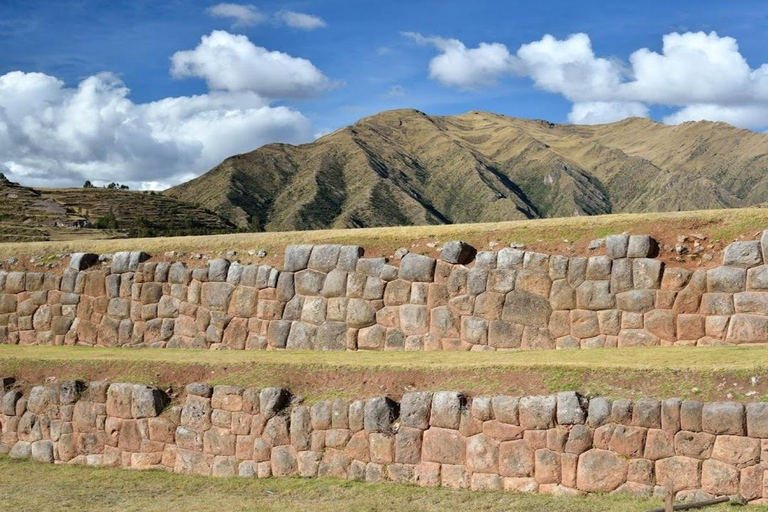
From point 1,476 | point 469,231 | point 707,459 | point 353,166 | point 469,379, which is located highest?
point 353,166

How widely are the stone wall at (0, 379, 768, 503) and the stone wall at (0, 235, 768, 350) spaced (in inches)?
157

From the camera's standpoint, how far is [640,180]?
183m

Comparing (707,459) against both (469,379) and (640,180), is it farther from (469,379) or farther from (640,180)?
(640,180)

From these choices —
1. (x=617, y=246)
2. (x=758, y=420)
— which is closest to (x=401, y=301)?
(x=617, y=246)

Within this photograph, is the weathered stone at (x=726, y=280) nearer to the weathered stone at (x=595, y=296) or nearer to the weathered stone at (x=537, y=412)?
the weathered stone at (x=595, y=296)

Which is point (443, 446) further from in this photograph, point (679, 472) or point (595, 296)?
point (595, 296)

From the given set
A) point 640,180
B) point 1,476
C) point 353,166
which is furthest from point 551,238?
point 640,180

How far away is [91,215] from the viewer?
87.4m

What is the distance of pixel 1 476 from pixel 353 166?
14149 cm

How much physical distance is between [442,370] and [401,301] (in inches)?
158

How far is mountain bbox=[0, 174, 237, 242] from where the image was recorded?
212 ft

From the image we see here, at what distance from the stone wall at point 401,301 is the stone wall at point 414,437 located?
400 centimetres

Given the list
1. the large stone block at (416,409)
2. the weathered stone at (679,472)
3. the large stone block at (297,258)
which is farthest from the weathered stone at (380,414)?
the large stone block at (297,258)

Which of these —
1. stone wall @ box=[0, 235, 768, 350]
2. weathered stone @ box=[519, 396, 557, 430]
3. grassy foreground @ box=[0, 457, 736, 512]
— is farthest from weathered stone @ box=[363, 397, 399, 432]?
stone wall @ box=[0, 235, 768, 350]
